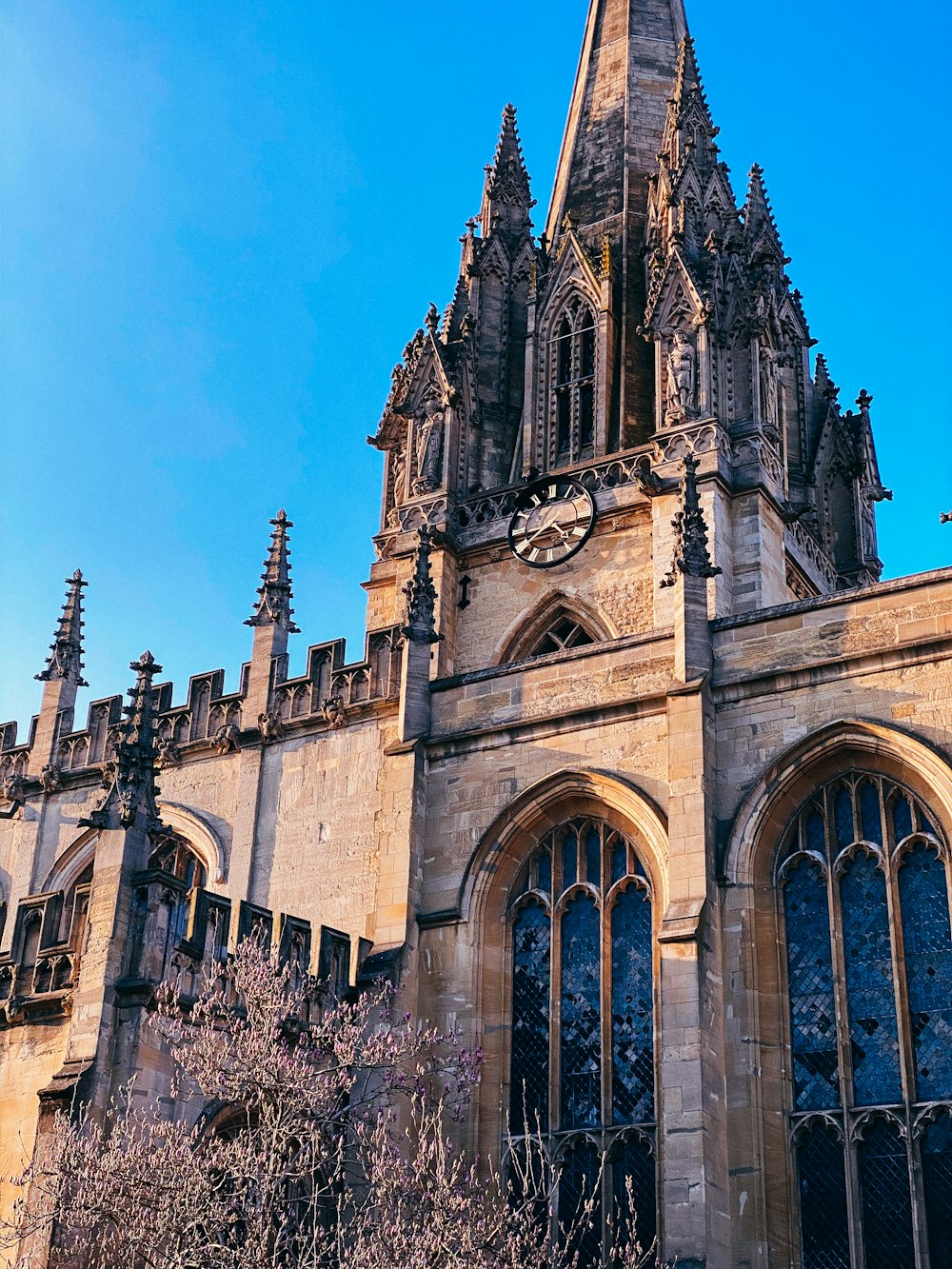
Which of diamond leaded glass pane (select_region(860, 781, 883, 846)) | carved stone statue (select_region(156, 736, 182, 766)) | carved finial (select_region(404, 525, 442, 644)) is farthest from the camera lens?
carved stone statue (select_region(156, 736, 182, 766))

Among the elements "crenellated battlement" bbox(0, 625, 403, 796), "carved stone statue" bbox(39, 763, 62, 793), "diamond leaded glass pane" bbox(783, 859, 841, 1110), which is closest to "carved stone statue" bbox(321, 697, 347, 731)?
"crenellated battlement" bbox(0, 625, 403, 796)

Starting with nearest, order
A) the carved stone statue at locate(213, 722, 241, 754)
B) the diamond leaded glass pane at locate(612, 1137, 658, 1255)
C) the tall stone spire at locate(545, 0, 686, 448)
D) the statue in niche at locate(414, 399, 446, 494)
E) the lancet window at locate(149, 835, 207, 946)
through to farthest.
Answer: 1. the diamond leaded glass pane at locate(612, 1137, 658, 1255)
2. the lancet window at locate(149, 835, 207, 946)
3. the carved stone statue at locate(213, 722, 241, 754)
4. the statue in niche at locate(414, 399, 446, 494)
5. the tall stone spire at locate(545, 0, 686, 448)

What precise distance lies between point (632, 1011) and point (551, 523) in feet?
39.2

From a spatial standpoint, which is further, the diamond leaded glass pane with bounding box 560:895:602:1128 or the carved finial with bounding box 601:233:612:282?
the carved finial with bounding box 601:233:612:282

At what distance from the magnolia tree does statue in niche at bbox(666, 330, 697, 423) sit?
13539mm

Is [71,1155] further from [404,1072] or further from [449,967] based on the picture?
[449,967]

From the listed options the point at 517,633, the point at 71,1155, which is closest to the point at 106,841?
the point at 71,1155

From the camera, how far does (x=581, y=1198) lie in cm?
2120

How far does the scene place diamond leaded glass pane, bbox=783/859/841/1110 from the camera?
20.9m

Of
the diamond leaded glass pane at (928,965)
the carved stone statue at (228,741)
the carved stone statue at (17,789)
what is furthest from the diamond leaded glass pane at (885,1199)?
the carved stone statue at (17,789)

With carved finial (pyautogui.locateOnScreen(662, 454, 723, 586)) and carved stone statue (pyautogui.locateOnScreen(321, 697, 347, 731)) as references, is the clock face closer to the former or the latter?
carved stone statue (pyautogui.locateOnScreen(321, 697, 347, 731))

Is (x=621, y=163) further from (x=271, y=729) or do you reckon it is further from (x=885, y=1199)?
(x=885, y=1199)

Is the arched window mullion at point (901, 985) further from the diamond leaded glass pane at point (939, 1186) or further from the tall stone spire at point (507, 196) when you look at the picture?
the tall stone spire at point (507, 196)

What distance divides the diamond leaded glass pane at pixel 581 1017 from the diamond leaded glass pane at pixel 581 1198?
1.23 feet
